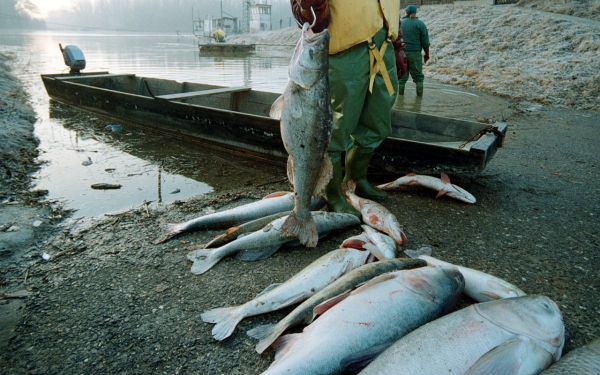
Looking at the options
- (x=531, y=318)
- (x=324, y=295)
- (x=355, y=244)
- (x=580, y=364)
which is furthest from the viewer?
(x=355, y=244)

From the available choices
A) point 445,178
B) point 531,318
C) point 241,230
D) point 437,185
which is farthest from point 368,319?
point 445,178

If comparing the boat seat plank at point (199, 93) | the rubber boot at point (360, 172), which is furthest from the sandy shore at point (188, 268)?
the boat seat plank at point (199, 93)

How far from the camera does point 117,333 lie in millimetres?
2852

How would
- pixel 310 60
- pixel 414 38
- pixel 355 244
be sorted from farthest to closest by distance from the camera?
pixel 414 38 → pixel 355 244 → pixel 310 60

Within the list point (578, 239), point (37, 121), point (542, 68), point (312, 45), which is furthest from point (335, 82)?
point (542, 68)

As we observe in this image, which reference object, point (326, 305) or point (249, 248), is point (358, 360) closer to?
point (326, 305)

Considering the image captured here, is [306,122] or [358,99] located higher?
[358,99]

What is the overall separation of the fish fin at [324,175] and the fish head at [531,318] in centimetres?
167

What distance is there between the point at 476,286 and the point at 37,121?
1159cm

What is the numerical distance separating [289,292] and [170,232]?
1848 millimetres

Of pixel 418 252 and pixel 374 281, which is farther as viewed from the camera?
pixel 418 252

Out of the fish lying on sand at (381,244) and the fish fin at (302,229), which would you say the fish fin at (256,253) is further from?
the fish lying on sand at (381,244)

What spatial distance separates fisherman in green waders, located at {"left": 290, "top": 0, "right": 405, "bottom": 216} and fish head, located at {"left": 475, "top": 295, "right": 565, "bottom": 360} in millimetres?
2214

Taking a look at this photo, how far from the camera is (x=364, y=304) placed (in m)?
2.56
